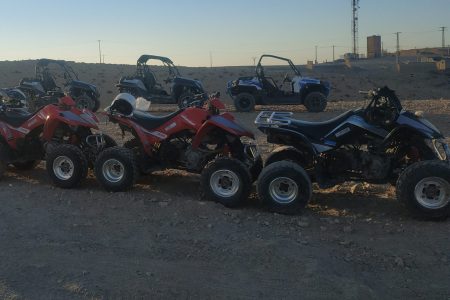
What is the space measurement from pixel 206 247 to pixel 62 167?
10.8 ft

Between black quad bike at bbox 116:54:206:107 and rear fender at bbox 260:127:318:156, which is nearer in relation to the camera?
rear fender at bbox 260:127:318:156

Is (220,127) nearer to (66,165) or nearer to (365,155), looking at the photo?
(365,155)

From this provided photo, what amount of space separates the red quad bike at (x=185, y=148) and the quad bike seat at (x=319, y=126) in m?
0.74

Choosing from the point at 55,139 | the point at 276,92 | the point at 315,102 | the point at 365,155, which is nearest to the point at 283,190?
the point at 365,155

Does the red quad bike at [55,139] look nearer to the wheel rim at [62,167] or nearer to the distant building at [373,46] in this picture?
the wheel rim at [62,167]

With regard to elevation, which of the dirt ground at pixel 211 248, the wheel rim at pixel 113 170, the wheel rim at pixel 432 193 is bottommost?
the dirt ground at pixel 211 248

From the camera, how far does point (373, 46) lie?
245ft

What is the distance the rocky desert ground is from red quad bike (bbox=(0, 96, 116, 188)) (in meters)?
0.35

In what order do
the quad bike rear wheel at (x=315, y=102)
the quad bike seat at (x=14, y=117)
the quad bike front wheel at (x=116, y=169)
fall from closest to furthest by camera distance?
the quad bike front wheel at (x=116, y=169) < the quad bike seat at (x=14, y=117) < the quad bike rear wheel at (x=315, y=102)

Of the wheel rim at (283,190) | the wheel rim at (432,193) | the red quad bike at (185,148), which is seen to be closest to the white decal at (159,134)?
the red quad bike at (185,148)

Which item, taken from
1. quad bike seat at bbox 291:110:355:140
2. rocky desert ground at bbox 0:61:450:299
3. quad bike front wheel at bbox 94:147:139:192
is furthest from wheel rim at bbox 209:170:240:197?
quad bike front wheel at bbox 94:147:139:192

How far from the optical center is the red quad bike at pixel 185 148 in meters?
6.53

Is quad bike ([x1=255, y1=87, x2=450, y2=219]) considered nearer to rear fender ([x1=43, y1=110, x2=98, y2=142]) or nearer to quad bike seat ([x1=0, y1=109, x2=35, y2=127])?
rear fender ([x1=43, y1=110, x2=98, y2=142])

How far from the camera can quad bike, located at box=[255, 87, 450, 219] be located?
580 cm
